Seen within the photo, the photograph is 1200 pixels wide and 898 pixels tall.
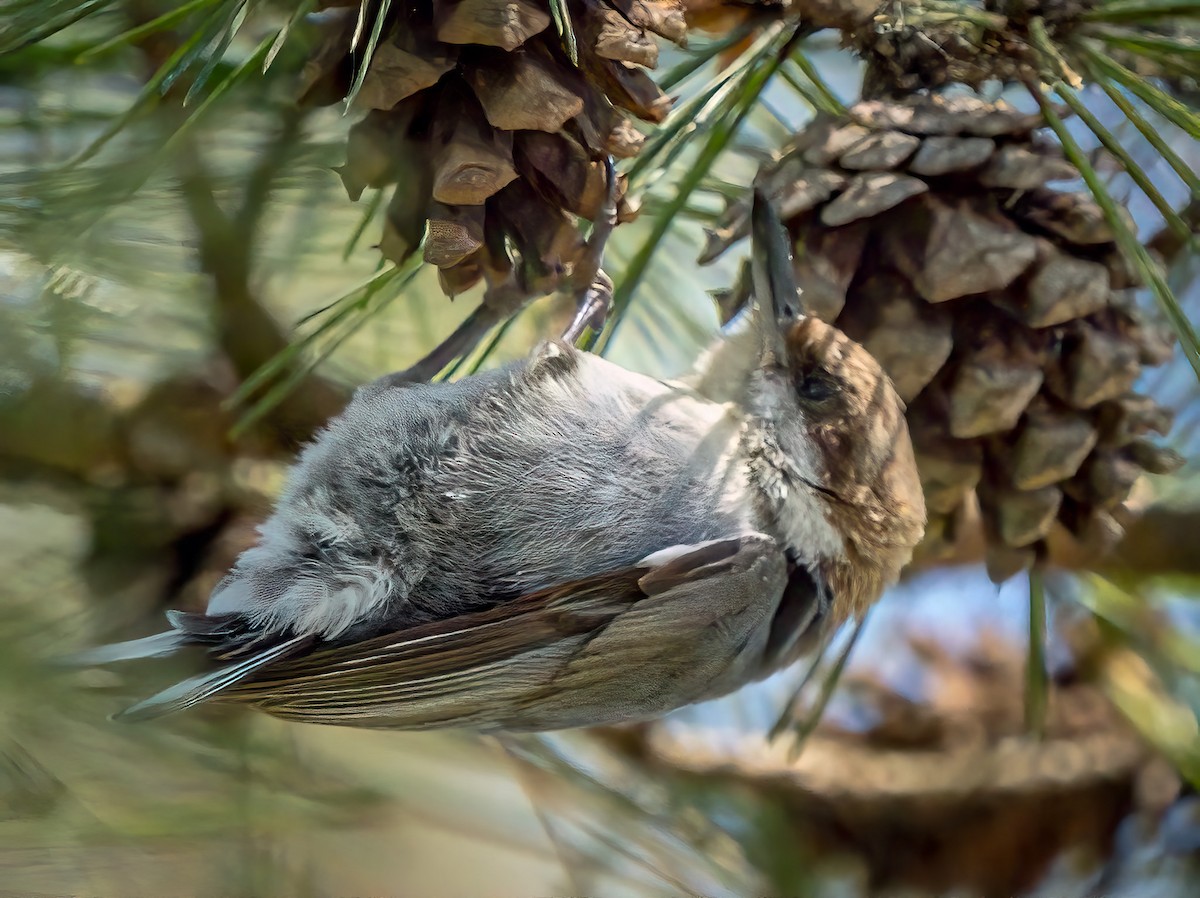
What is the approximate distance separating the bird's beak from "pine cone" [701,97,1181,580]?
2 centimetres

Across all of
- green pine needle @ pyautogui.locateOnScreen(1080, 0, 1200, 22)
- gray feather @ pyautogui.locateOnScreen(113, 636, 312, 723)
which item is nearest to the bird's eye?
green pine needle @ pyautogui.locateOnScreen(1080, 0, 1200, 22)

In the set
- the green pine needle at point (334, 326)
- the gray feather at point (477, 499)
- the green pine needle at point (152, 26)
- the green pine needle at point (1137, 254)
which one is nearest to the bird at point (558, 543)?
the gray feather at point (477, 499)

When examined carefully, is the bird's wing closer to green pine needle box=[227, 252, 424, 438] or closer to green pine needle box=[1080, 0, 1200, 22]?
green pine needle box=[227, 252, 424, 438]

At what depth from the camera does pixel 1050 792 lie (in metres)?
1.45

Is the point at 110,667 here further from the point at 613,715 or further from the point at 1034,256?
the point at 1034,256

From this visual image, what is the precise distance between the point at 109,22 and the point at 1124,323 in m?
0.91

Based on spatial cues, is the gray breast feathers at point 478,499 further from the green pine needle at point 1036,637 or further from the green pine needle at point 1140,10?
the green pine needle at point 1140,10

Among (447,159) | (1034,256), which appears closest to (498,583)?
(447,159)

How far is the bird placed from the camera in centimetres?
87

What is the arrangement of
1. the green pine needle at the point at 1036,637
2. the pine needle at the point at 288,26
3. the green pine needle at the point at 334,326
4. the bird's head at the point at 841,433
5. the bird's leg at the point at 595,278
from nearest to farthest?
the pine needle at the point at 288,26 → the green pine needle at the point at 334,326 → the bird's leg at the point at 595,278 → the bird's head at the point at 841,433 → the green pine needle at the point at 1036,637

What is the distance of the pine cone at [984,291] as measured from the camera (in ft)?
2.89

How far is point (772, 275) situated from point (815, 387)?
150 mm

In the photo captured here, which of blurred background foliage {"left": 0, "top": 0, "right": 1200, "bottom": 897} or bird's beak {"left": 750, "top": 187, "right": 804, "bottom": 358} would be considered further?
bird's beak {"left": 750, "top": 187, "right": 804, "bottom": 358}

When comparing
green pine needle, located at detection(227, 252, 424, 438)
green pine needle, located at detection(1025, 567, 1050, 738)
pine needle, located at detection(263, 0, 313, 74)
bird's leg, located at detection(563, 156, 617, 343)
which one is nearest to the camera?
pine needle, located at detection(263, 0, 313, 74)
